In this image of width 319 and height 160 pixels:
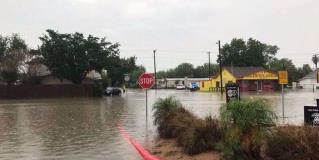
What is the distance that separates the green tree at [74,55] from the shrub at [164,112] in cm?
5733

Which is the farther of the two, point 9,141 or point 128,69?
point 128,69

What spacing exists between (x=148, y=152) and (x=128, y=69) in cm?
6845

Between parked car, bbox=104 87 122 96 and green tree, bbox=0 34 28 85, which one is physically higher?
green tree, bbox=0 34 28 85

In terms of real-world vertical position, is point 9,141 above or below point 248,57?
below

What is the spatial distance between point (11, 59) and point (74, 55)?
8.79 meters

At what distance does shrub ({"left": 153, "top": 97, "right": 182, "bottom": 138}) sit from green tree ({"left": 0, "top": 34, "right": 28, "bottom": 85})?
60650 mm

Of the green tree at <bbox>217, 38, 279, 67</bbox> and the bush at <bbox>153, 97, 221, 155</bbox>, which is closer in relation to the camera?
the bush at <bbox>153, 97, 221, 155</bbox>

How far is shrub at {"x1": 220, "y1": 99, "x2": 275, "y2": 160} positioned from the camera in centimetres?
1007

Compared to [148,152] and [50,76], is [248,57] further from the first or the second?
[148,152]

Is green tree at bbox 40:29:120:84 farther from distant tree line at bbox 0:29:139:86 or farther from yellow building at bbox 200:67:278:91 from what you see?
yellow building at bbox 200:67:278:91

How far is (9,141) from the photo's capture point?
720 inches

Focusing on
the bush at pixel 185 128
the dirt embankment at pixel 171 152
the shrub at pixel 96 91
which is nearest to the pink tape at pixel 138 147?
the dirt embankment at pixel 171 152

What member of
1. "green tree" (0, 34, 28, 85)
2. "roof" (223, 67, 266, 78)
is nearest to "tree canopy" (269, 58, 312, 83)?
"roof" (223, 67, 266, 78)

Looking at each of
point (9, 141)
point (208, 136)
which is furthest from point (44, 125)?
point (208, 136)
